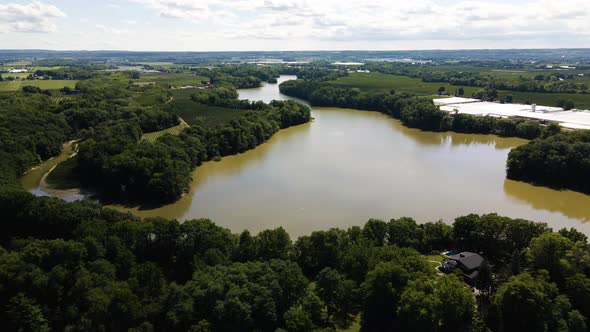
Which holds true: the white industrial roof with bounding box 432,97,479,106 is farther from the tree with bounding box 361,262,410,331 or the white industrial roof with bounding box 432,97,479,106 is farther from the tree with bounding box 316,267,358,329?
the tree with bounding box 316,267,358,329

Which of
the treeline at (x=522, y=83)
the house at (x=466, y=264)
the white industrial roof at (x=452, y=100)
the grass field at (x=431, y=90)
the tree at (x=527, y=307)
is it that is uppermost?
the treeline at (x=522, y=83)

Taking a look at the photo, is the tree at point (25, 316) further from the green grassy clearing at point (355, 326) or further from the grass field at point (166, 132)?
the grass field at point (166, 132)

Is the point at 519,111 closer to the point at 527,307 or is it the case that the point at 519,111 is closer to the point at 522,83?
the point at 522,83

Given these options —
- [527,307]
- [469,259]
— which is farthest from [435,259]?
[527,307]

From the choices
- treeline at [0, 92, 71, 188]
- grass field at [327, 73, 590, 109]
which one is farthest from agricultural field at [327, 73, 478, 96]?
treeline at [0, 92, 71, 188]

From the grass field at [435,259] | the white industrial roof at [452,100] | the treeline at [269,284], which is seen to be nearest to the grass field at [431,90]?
the white industrial roof at [452,100]
